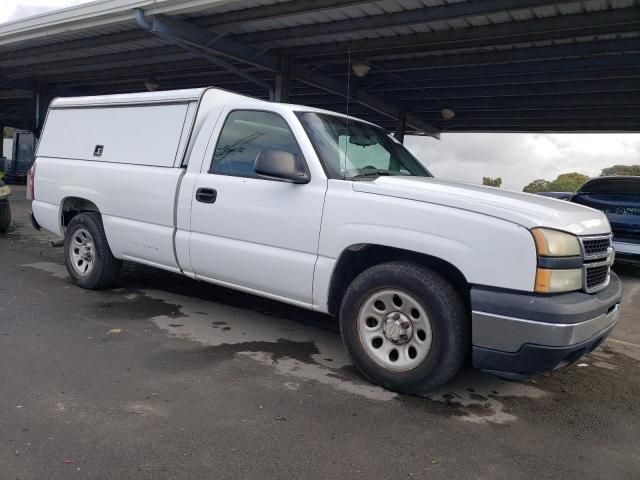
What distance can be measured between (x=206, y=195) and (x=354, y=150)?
1.29 metres

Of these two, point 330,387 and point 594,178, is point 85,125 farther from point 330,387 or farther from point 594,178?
point 594,178

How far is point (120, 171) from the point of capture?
201 inches

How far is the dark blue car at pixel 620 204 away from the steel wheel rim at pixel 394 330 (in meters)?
6.72

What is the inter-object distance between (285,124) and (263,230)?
85 cm

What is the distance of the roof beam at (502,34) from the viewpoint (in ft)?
26.8

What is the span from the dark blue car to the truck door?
6.88 metres

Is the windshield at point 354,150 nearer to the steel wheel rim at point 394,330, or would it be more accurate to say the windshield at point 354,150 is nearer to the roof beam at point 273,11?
the steel wheel rim at point 394,330

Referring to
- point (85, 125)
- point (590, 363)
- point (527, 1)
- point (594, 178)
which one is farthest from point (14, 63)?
point (590, 363)

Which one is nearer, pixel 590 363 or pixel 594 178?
pixel 590 363

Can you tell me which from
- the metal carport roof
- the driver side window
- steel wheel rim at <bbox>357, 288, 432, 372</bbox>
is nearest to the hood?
steel wheel rim at <bbox>357, 288, 432, 372</bbox>

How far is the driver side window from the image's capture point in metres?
4.12

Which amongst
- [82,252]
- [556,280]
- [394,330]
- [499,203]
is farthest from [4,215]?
[556,280]

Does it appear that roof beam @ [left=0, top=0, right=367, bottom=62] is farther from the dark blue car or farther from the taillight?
the dark blue car

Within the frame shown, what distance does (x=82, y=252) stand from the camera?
18.7 ft
